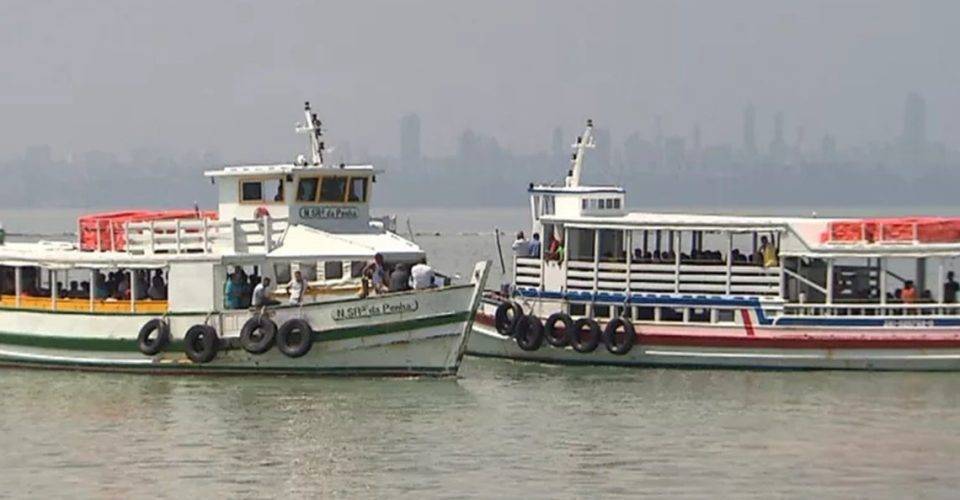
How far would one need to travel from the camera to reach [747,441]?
105 feet

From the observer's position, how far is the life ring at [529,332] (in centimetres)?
4175

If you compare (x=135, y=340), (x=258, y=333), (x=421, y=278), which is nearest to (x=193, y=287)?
(x=135, y=340)

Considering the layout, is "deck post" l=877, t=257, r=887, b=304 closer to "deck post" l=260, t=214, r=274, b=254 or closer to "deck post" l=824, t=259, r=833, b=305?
"deck post" l=824, t=259, r=833, b=305

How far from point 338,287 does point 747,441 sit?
1016 cm

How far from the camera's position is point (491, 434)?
32.4 metres

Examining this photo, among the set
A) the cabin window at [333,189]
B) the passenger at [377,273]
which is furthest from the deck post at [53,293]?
the passenger at [377,273]

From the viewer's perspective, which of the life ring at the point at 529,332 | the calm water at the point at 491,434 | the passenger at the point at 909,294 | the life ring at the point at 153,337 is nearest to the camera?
the calm water at the point at 491,434

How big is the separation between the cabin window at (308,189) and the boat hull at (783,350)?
17.9ft

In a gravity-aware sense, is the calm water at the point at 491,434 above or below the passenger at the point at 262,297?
below

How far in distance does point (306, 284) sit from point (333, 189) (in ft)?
9.80

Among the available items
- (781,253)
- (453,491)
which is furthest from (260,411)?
(781,253)

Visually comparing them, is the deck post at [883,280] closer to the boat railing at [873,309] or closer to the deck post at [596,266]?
the boat railing at [873,309]

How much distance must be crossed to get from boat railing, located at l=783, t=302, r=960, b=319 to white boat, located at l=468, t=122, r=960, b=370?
26 millimetres

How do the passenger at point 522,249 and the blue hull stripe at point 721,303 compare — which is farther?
the passenger at point 522,249
